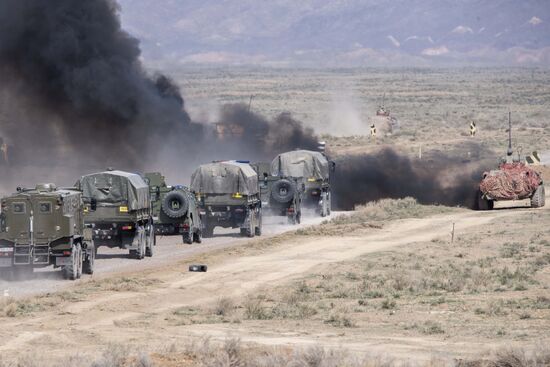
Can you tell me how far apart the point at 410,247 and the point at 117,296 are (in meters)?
13.9

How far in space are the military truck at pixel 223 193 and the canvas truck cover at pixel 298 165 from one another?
9.78 metres

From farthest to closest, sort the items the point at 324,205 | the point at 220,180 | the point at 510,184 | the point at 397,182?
the point at 397,182 → the point at 324,205 → the point at 510,184 → the point at 220,180

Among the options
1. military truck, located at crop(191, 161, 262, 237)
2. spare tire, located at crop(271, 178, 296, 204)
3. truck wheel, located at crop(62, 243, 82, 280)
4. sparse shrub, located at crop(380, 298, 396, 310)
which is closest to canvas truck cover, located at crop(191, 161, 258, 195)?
military truck, located at crop(191, 161, 262, 237)

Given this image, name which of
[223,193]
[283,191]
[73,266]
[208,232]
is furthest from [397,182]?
[73,266]

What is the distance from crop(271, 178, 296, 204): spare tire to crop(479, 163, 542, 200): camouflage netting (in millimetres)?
8099

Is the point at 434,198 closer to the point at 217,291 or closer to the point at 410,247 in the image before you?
the point at 410,247

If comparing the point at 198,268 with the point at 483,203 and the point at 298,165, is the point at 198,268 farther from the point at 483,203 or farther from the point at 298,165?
the point at 483,203

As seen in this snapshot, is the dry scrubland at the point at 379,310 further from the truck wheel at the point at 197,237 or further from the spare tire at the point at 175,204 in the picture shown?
the truck wheel at the point at 197,237

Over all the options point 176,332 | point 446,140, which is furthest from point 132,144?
point 176,332

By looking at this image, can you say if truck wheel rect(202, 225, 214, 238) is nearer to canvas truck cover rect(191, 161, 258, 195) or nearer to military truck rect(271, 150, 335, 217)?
canvas truck cover rect(191, 161, 258, 195)

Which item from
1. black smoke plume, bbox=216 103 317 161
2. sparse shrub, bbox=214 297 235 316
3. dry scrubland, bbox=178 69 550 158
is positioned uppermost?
dry scrubland, bbox=178 69 550 158

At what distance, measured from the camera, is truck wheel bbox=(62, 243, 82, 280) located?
1210 inches

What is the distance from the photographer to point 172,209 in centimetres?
4019

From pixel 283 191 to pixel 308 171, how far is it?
435 cm
